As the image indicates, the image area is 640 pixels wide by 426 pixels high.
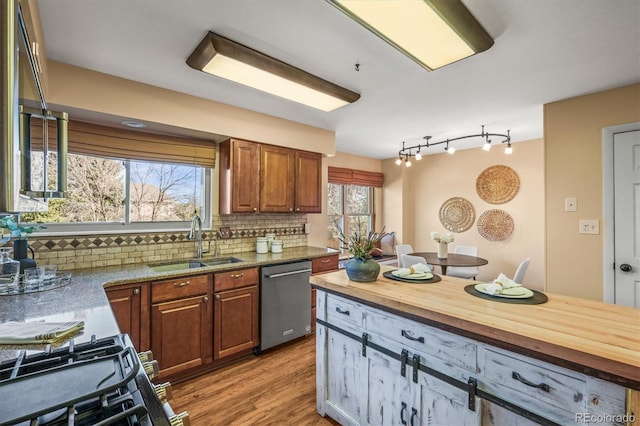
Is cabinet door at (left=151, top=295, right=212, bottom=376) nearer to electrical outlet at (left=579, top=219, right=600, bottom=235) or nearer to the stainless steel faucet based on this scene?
the stainless steel faucet

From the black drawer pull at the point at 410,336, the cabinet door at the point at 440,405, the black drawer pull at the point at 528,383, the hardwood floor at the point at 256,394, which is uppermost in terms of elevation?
the black drawer pull at the point at 410,336

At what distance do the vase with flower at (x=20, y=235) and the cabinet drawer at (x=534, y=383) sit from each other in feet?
8.46

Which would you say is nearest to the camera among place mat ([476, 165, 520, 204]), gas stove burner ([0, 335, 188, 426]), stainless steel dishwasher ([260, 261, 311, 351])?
gas stove burner ([0, 335, 188, 426])

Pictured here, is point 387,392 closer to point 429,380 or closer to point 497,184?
point 429,380

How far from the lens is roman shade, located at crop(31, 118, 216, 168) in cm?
242

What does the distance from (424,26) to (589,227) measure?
7.94 ft

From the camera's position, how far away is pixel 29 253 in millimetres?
2197

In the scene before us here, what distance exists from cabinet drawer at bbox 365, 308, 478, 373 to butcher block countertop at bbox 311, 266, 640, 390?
0.14ft

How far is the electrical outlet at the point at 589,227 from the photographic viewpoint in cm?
259

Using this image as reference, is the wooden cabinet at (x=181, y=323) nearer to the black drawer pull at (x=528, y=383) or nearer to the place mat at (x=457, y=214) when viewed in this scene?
the black drawer pull at (x=528, y=383)

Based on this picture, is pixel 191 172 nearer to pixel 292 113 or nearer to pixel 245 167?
pixel 245 167

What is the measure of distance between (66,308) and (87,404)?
0.98m

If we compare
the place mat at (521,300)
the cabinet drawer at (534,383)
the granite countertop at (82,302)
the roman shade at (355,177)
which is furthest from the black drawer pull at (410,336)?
the roman shade at (355,177)

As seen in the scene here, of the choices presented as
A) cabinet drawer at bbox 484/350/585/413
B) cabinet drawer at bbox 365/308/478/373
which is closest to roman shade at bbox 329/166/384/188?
cabinet drawer at bbox 365/308/478/373
